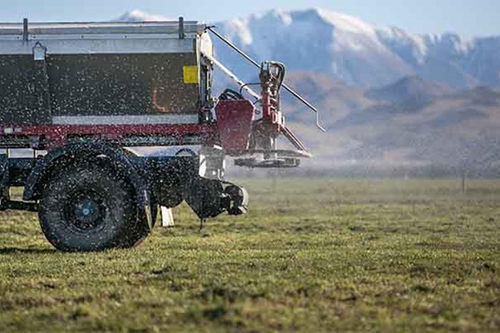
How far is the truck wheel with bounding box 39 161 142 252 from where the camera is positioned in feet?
52.2

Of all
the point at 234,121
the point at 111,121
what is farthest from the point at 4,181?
the point at 234,121

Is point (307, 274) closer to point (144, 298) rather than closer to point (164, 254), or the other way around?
point (144, 298)

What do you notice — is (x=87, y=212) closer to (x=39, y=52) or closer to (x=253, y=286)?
(x=39, y=52)

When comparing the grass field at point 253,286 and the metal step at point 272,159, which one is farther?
the metal step at point 272,159

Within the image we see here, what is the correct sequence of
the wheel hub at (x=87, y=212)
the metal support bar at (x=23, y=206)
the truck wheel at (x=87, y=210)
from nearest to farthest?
the truck wheel at (x=87, y=210), the wheel hub at (x=87, y=212), the metal support bar at (x=23, y=206)

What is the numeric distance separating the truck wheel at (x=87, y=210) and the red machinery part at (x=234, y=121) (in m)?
1.88

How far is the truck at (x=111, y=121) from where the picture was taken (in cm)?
1599

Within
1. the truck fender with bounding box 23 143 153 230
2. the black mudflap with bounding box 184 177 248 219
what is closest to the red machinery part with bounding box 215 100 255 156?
the black mudflap with bounding box 184 177 248 219

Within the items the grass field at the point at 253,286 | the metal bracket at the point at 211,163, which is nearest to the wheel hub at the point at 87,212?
the grass field at the point at 253,286

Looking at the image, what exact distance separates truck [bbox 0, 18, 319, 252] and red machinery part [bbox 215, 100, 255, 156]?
0.06 ft

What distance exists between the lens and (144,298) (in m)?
10.5

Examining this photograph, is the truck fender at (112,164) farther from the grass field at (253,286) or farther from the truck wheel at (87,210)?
the grass field at (253,286)

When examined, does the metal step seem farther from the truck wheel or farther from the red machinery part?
the truck wheel

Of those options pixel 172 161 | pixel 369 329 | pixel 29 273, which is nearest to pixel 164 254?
pixel 172 161
